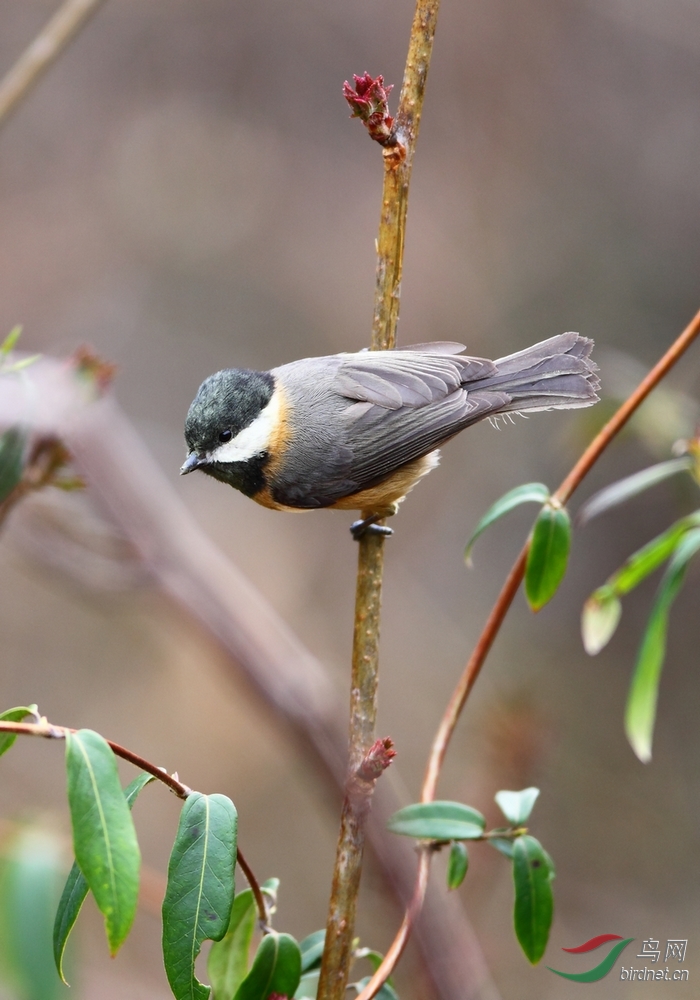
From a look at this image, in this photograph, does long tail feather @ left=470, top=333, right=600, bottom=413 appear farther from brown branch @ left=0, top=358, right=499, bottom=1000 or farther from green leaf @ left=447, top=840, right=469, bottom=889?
green leaf @ left=447, top=840, right=469, bottom=889

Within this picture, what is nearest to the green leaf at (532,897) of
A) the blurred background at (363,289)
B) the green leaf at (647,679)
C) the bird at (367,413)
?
the green leaf at (647,679)

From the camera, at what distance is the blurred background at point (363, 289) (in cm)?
560

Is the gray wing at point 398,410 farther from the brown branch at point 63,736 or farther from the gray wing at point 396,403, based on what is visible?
the brown branch at point 63,736

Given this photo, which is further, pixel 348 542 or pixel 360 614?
pixel 348 542

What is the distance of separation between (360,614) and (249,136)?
5.15 metres

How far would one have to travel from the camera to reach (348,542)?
5.97 meters

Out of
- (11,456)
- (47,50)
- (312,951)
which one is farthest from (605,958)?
(47,50)

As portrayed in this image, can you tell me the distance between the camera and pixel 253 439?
2.53 metres

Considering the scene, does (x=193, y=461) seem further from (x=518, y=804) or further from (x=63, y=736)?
(x=63, y=736)

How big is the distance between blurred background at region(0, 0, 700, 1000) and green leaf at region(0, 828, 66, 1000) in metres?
3.68

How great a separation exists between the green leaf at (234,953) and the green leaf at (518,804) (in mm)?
461

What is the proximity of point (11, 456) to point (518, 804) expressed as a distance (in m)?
1.21

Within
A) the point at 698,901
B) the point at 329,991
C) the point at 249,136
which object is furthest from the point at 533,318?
the point at 329,991

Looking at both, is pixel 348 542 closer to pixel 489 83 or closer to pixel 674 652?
pixel 674 652
